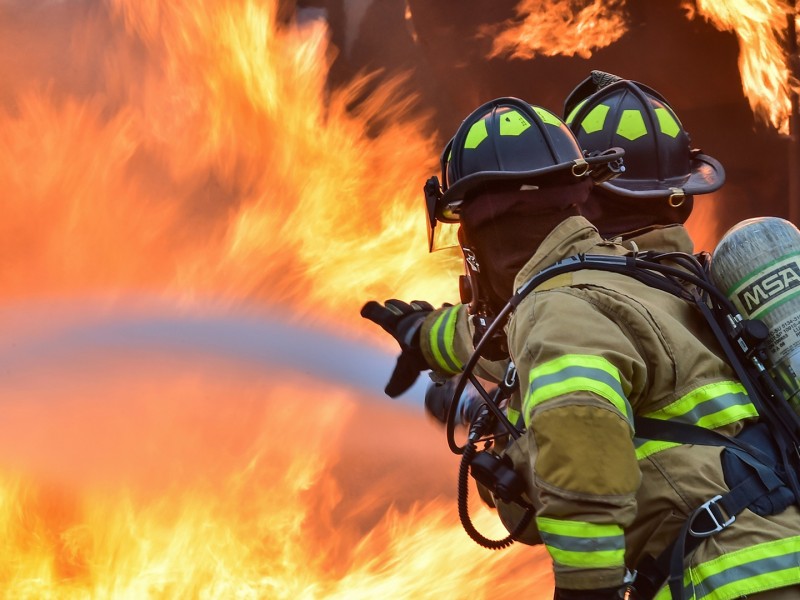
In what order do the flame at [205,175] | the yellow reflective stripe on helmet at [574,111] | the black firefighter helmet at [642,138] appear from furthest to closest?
the flame at [205,175] → the yellow reflective stripe on helmet at [574,111] → the black firefighter helmet at [642,138]

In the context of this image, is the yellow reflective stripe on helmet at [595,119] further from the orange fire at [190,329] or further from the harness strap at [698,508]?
the harness strap at [698,508]

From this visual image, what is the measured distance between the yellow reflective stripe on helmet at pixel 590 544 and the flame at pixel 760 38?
433cm

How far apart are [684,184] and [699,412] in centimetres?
140

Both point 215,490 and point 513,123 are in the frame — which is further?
point 215,490

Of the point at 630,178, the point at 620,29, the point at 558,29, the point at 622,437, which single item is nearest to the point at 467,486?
the point at 622,437

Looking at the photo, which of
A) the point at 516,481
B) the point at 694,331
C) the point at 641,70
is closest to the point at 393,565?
the point at 516,481

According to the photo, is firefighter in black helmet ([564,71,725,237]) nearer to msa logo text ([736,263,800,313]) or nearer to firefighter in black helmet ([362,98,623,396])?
firefighter in black helmet ([362,98,623,396])

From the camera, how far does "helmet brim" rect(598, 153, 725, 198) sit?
3084 millimetres

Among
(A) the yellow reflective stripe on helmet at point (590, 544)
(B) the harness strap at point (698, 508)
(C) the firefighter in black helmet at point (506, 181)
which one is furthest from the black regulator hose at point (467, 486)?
(A) the yellow reflective stripe on helmet at point (590, 544)

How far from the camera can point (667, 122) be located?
3395mm

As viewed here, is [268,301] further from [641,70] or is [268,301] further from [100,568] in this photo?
[641,70]

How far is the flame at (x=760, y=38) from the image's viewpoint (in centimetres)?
541

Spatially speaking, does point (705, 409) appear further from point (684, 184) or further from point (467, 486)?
point (684, 184)

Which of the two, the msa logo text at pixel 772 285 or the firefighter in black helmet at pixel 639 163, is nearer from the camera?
the msa logo text at pixel 772 285
